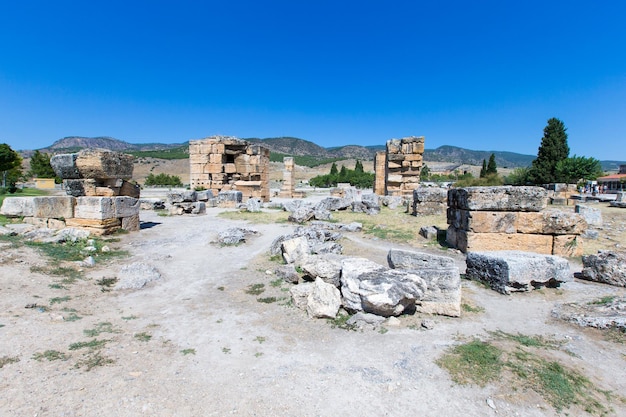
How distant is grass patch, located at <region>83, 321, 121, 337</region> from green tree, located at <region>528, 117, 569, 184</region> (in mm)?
48133

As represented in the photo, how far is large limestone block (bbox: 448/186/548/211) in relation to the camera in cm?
809

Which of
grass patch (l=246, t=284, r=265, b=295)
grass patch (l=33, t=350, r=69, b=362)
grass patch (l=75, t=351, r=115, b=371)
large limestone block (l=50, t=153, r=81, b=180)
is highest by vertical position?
large limestone block (l=50, t=153, r=81, b=180)

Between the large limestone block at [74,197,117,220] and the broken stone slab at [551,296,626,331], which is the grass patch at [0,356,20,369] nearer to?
the broken stone slab at [551,296,626,331]

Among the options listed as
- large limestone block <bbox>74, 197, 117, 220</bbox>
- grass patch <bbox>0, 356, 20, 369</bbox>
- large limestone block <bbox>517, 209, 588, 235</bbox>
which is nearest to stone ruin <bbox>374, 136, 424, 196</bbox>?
large limestone block <bbox>517, 209, 588, 235</bbox>

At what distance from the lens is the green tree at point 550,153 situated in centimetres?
4130

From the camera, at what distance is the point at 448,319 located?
4699mm

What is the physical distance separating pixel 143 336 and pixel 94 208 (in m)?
7.28

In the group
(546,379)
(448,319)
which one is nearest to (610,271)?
(448,319)

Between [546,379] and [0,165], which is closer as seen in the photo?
[546,379]

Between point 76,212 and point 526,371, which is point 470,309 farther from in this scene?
point 76,212

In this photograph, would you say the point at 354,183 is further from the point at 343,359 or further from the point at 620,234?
the point at 343,359

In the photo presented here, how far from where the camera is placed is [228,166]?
21516 millimetres

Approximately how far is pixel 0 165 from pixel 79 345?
3611 centimetres

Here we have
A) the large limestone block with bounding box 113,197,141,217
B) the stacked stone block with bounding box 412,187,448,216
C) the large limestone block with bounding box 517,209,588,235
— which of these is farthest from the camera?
the stacked stone block with bounding box 412,187,448,216
